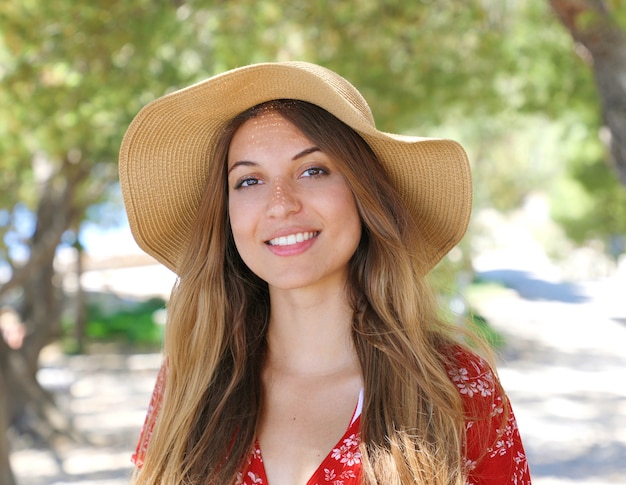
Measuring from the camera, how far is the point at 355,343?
2555 millimetres

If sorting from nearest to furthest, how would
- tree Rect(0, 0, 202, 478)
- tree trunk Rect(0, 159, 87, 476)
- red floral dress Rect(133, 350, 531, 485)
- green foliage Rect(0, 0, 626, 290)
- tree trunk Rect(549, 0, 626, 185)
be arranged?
red floral dress Rect(133, 350, 531, 485) < tree trunk Rect(549, 0, 626, 185) < tree Rect(0, 0, 202, 478) < green foliage Rect(0, 0, 626, 290) < tree trunk Rect(0, 159, 87, 476)

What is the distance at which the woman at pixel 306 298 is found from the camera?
2.34 meters

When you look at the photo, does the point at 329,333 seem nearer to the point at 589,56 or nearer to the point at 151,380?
the point at 589,56

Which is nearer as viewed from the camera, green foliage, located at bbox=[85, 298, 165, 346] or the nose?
the nose

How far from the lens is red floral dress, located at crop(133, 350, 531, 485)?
230 cm

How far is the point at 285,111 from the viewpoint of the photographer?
250 centimetres

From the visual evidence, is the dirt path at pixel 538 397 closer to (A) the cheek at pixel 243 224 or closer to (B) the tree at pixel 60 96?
(B) the tree at pixel 60 96

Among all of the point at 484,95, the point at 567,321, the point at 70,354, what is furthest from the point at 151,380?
the point at 567,321

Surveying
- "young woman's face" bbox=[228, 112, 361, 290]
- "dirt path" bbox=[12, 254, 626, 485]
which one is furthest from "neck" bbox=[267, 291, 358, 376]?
"dirt path" bbox=[12, 254, 626, 485]

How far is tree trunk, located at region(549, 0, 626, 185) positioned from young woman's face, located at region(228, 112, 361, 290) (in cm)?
337

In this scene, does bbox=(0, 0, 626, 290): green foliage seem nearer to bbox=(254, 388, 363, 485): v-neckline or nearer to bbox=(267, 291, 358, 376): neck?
bbox=(267, 291, 358, 376): neck

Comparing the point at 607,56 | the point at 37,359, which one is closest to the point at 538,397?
the point at 37,359

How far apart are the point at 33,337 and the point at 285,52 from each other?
6830 mm

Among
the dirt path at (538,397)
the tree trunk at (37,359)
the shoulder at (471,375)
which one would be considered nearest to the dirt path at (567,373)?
the dirt path at (538,397)
